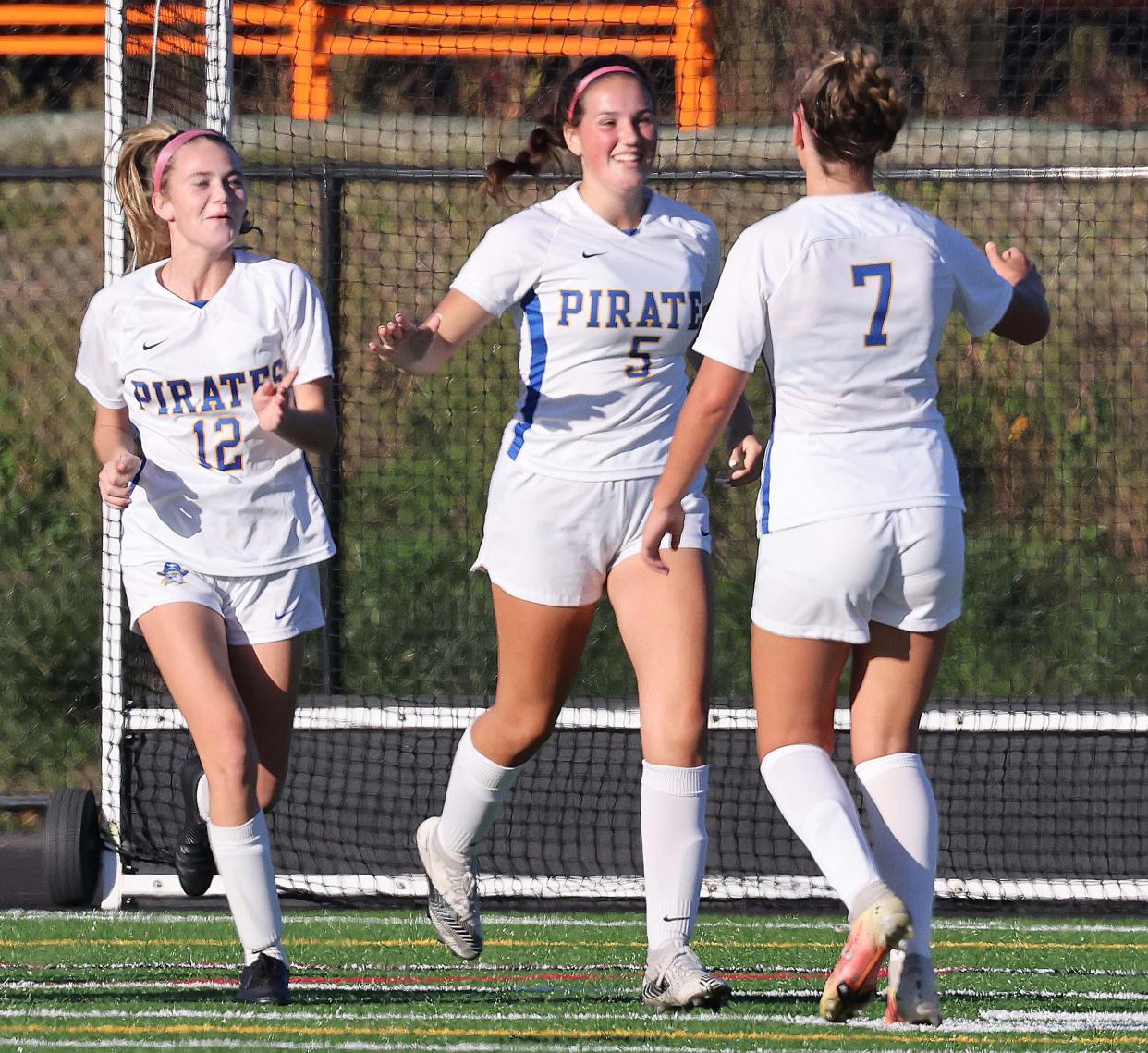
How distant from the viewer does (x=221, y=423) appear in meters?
4.75

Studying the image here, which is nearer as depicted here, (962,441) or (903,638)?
(903,638)

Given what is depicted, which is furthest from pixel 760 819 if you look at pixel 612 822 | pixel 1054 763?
pixel 1054 763

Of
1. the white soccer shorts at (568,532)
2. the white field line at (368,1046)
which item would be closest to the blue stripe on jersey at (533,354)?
the white soccer shorts at (568,532)

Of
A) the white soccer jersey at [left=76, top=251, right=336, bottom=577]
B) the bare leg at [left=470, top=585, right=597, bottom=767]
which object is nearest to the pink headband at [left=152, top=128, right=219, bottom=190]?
the white soccer jersey at [left=76, top=251, right=336, bottom=577]

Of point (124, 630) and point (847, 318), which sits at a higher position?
point (847, 318)

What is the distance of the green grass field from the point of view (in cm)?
424

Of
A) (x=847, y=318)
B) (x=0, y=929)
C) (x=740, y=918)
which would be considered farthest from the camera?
(x=740, y=918)

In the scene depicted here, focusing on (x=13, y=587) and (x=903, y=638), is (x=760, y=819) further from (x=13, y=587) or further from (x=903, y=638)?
(x=13, y=587)

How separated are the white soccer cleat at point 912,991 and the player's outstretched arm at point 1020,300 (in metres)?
1.28

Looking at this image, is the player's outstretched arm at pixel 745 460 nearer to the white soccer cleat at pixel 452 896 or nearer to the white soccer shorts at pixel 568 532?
the white soccer shorts at pixel 568 532

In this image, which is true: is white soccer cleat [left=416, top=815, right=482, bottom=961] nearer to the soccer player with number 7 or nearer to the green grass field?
the green grass field

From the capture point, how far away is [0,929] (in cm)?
649

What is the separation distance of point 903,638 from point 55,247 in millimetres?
11716

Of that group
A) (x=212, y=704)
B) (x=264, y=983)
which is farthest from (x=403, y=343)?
(x=264, y=983)
